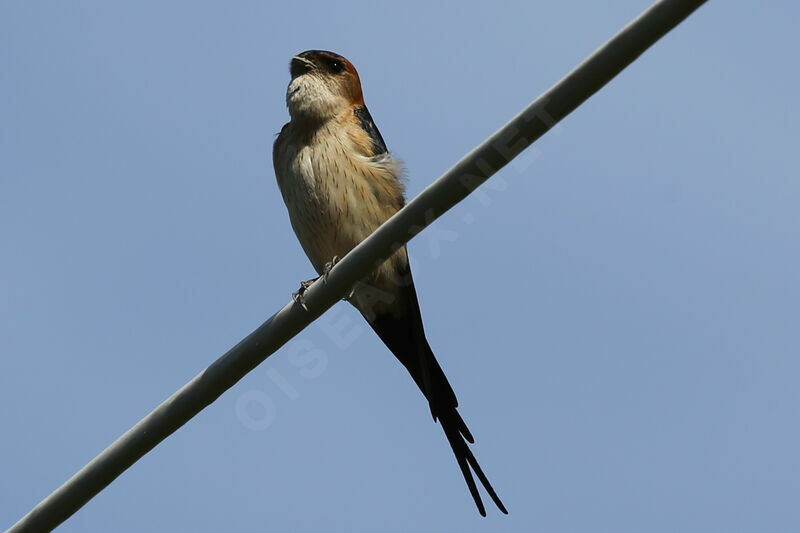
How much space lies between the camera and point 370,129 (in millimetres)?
6316

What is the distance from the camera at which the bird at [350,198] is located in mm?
5742

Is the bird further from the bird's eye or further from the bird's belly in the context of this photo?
the bird's eye

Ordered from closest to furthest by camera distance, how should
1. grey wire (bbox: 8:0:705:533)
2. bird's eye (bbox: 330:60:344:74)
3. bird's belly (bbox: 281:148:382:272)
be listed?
grey wire (bbox: 8:0:705:533) < bird's belly (bbox: 281:148:382:272) < bird's eye (bbox: 330:60:344:74)

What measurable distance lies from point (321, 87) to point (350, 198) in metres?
0.88

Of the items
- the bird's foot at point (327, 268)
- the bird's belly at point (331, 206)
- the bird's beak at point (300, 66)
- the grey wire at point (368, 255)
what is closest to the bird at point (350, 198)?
the bird's belly at point (331, 206)

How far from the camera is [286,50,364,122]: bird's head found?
6.13m

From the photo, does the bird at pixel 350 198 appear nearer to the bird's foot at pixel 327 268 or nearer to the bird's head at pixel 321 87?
the bird's head at pixel 321 87

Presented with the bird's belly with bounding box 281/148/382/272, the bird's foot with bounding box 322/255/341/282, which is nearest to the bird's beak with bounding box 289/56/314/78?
the bird's belly with bounding box 281/148/382/272

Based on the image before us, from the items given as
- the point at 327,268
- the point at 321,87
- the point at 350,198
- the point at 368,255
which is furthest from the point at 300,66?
the point at 368,255

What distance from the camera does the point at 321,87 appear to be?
631 cm

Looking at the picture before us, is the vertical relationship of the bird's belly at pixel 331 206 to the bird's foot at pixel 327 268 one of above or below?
above

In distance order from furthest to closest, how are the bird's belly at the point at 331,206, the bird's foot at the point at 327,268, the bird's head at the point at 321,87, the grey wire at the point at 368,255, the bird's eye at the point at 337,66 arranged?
1. the bird's eye at the point at 337,66
2. the bird's head at the point at 321,87
3. the bird's belly at the point at 331,206
4. the bird's foot at the point at 327,268
5. the grey wire at the point at 368,255

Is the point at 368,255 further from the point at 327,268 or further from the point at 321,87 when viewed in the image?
the point at 321,87

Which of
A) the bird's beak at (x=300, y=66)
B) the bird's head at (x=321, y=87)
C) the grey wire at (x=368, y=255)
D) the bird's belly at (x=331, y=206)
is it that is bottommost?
the grey wire at (x=368, y=255)
